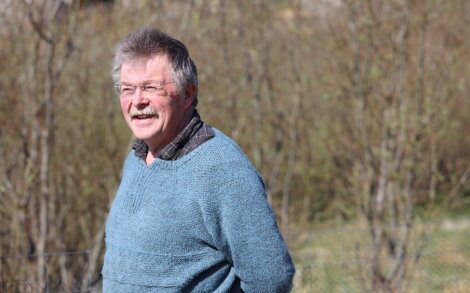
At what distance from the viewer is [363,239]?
666 cm

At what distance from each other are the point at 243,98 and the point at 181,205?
513 cm

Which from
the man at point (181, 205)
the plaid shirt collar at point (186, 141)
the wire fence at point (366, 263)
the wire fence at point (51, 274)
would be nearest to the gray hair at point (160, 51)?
the man at point (181, 205)

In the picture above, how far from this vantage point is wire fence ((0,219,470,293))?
5125 mm

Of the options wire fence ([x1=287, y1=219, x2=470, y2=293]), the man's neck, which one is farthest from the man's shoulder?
wire fence ([x1=287, y1=219, x2=470, y2=293])

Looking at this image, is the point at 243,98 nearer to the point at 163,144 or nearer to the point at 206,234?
the point at 163,144

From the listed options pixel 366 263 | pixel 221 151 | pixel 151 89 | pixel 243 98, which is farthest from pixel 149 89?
pixel 243 98

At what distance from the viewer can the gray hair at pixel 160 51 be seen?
2.63 m

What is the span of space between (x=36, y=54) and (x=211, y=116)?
1.89 meters

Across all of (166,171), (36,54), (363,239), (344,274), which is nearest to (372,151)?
(363,239)

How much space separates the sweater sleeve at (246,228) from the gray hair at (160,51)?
30 cm

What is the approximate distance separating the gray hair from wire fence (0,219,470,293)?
186 cm

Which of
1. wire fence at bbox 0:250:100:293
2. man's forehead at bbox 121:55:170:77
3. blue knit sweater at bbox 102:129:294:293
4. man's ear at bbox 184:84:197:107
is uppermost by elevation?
man's forehead at bbox 121:55:170:77

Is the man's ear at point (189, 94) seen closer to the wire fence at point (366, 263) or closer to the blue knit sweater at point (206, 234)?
the blue knit sweater at point (206, 234)

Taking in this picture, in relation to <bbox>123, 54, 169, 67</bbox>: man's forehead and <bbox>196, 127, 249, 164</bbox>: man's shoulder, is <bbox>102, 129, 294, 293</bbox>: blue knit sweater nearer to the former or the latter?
<bbox>196, 127, 249, 164</bbox>: man's shoulder
